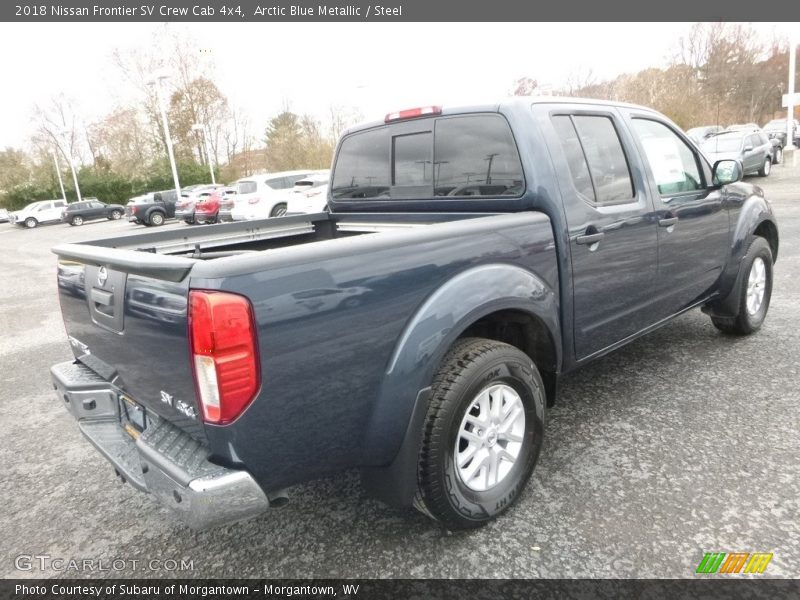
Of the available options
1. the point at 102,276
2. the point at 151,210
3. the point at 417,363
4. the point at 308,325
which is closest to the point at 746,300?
the point at 417,363

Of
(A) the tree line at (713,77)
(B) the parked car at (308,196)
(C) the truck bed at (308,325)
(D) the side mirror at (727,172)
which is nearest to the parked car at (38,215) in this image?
(B) the parked car at (308,196)

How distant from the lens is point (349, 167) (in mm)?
3887

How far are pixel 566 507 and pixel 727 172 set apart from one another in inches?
109

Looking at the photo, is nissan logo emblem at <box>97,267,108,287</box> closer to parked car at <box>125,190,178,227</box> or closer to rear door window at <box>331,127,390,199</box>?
rear door window at <box>331,127,390,199</box>

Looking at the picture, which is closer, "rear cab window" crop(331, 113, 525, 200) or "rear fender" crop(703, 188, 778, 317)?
"rear cab window" crop(331, 113, 525, 200)

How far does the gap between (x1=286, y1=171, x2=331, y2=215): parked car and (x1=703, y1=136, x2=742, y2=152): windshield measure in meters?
12.3

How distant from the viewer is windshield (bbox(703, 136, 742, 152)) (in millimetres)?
17266

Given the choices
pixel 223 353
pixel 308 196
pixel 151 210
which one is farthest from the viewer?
pixel 151 210

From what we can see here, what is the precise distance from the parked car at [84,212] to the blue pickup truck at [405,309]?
109ft

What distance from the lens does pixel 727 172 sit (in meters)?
3.87

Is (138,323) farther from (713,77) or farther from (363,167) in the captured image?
(713,77)

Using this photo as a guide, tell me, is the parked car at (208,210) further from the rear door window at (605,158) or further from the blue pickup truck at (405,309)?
the rear door window at (605,158)

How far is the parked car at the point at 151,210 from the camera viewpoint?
82.4ft

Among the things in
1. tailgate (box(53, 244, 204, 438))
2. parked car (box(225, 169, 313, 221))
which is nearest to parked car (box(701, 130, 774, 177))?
parked car (box(225, 169, 313, 221))
